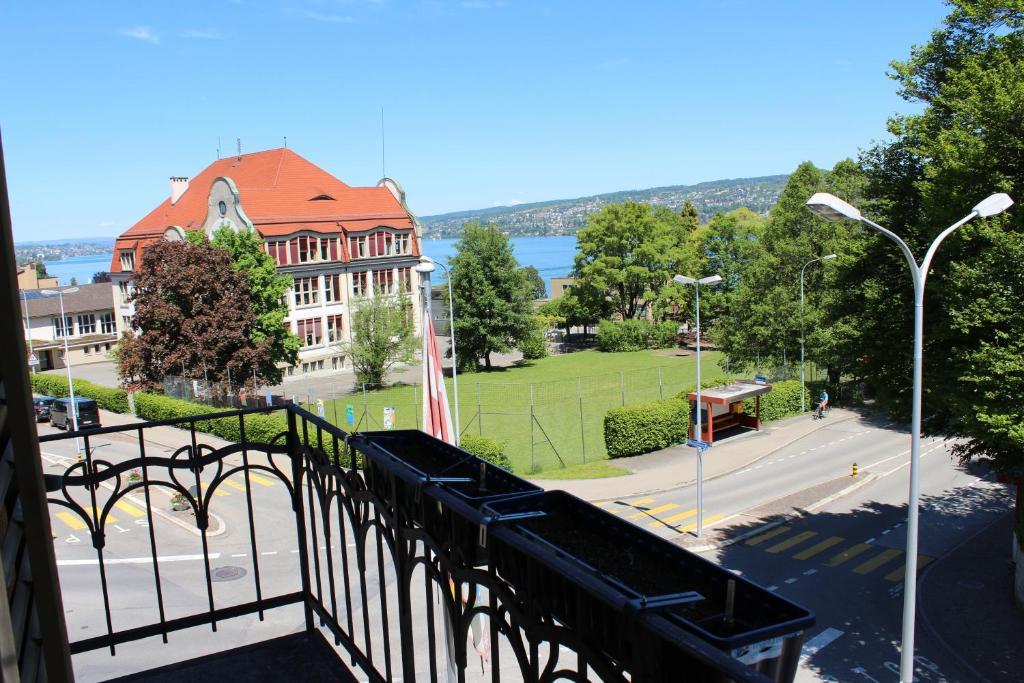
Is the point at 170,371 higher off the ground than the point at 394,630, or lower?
higher

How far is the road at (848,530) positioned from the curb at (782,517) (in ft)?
0.50

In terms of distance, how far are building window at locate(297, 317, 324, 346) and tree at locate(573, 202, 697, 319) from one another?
26986 millimetres

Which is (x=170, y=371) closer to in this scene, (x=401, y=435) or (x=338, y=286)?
(x=338, y=286)

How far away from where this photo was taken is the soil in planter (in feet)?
6.97

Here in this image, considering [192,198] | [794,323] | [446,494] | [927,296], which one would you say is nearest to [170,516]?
[927,296]

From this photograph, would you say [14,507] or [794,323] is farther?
[794,323]

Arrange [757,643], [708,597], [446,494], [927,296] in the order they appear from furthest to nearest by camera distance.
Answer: [927,296] → [446,494] → [708,597] → [757,643]

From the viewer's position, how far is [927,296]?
17016 mm

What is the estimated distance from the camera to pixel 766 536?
2402cm

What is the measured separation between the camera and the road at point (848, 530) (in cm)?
1712

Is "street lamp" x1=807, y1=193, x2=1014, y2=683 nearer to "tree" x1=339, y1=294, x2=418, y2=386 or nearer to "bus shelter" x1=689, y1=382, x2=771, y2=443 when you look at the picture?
"bus shelter" x1=689, y1=382, x2=771, y2=443

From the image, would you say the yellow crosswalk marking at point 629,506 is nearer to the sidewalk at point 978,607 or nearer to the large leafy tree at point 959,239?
the sidewalk at point 978,607

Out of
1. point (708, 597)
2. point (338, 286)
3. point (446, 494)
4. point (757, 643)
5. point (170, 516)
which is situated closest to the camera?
point (757, 643)

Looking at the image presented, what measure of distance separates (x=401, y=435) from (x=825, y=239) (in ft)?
144
